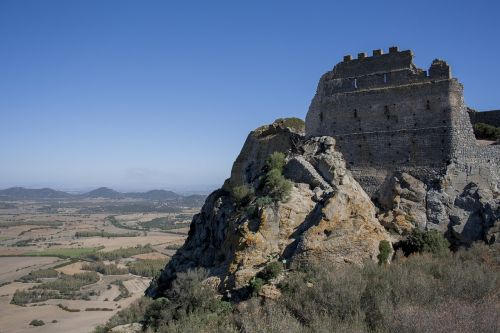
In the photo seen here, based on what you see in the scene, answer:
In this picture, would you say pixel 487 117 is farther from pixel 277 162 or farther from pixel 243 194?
pixel 243 194

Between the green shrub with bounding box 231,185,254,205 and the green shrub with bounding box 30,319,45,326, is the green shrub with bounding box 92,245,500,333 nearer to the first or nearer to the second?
the green shrub with bounding box 231,185,254,205

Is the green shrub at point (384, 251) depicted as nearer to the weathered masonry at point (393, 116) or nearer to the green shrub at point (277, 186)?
the weathered masonry at point (393, 116)

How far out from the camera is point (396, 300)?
1247 centimetres

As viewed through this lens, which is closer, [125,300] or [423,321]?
[423,321]

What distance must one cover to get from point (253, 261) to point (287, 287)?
282 centimetres

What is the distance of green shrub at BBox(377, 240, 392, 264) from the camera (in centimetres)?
1755

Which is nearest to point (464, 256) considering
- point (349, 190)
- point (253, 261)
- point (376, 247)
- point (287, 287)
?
point (376, 247)

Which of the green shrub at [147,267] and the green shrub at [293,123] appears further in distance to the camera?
the green shrub at [147,267]

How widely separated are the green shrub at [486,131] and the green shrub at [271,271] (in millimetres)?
14882

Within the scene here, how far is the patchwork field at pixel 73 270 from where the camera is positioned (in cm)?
6138

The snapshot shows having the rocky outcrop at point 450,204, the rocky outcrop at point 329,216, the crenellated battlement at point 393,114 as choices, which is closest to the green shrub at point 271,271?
the rocky outcrop at point 329,216

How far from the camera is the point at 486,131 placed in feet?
77.8

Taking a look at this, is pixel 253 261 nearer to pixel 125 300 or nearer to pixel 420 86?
pixel 420 86

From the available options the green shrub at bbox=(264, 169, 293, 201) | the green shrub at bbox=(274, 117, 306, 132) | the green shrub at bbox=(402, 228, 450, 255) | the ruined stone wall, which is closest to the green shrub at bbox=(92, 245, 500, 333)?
the green shrub at bbox=(402, 228, 450, 255)
